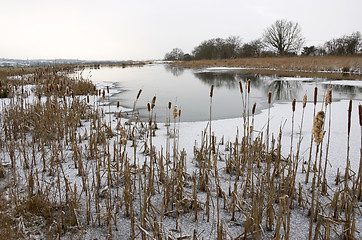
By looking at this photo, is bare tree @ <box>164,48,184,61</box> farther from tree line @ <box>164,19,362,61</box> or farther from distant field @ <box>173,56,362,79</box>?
distant field @ <box>173,56,362,79</box>

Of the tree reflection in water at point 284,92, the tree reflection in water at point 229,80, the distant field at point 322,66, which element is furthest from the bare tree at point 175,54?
the tree reflection in water at point 284,92

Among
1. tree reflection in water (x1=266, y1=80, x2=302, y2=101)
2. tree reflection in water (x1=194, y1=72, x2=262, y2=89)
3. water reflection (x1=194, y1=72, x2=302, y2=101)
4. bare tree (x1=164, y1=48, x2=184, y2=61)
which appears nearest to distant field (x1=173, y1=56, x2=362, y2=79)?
water reflection (x1=194, y1=72, x2=302, y2=101)

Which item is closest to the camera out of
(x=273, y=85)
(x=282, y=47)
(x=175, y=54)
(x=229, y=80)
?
(x=273, y=85)

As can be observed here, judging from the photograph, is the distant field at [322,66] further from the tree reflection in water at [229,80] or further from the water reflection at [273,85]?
the tree reflection in water at [229,80]

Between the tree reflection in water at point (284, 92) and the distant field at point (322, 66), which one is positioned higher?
the distant field at point (322, 66)

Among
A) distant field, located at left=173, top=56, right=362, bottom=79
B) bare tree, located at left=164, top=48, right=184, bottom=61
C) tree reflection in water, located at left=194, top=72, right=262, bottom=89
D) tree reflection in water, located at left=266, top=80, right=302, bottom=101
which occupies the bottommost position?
tree reflection in water, located at left=266, top=80, right=302, bottom=101

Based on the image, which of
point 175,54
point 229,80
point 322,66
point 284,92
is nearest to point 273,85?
point 284,92

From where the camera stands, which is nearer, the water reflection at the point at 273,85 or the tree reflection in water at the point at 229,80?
the water reflection at the point at 273,85

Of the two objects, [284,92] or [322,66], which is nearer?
[284,92]

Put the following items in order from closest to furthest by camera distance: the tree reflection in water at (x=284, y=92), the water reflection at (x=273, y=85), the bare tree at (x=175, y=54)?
the tree reflection in water at (x=284, y=92), the water reflection at (x=273, y=85), the bare tree at (x=175, y=54)

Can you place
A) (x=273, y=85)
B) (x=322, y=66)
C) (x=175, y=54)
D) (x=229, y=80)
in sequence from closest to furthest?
(x=273, y=85) → (x=229, y=80) → (x=322, y=66) → (x=175, y=54)

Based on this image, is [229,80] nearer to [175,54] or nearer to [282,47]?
[282,47]

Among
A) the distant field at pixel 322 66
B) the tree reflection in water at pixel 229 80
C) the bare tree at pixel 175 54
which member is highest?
the bare tree at pixel 175 54

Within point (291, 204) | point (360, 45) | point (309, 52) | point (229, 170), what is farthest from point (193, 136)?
point (309, 52)
